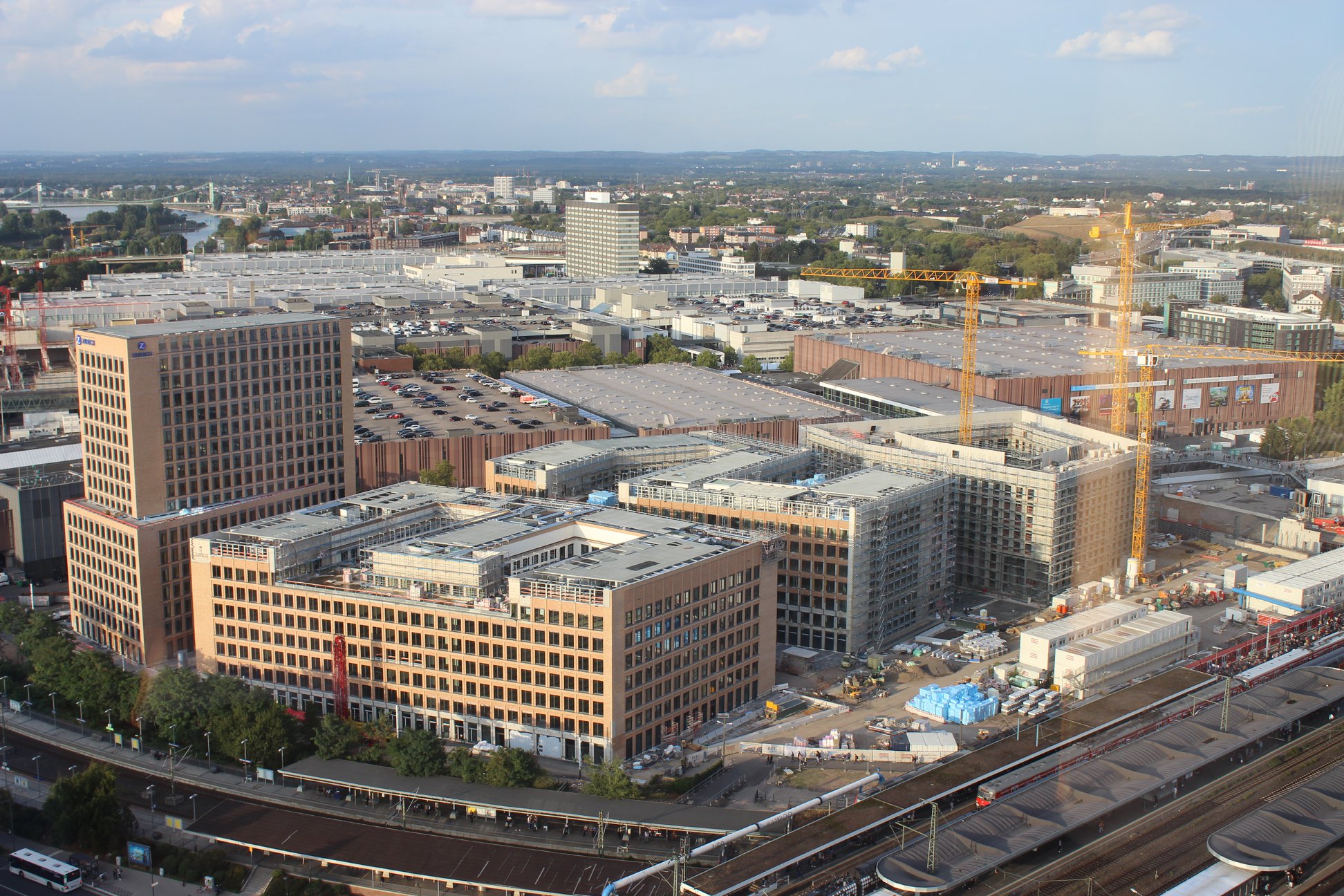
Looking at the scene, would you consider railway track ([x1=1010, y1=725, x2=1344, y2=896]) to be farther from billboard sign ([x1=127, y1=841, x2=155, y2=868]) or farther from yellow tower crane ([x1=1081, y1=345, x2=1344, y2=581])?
billboard sign ([x1=127, y1=841, x2=155, y2=868])

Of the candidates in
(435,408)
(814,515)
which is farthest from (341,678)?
(435,408)

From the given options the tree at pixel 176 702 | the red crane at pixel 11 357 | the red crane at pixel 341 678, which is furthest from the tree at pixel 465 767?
the red crane at pixel 11 357

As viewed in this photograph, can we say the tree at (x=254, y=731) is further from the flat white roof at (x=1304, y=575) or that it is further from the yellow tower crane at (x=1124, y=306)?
the yellow tower crane at (x=1124, y=306)

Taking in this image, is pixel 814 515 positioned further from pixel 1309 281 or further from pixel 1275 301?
pixel 1275 301

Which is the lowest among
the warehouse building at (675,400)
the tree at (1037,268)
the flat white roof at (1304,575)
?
the flat white roof at (1304,575)

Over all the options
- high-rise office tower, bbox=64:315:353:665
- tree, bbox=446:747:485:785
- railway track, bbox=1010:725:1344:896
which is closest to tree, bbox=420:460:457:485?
high-rise office tower, bbox=64:315:353:665

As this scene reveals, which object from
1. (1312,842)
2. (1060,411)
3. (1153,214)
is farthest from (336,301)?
(1312,842)

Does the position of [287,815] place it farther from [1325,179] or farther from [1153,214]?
[1153,214]
